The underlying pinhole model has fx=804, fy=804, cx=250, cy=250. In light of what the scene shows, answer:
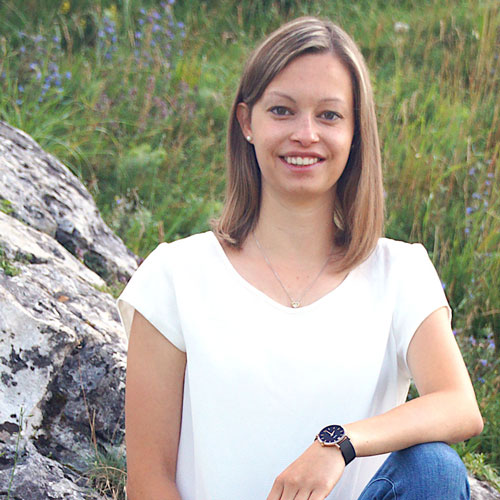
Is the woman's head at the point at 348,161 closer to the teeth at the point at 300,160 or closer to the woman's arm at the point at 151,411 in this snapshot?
the teeth at the point at 300,160

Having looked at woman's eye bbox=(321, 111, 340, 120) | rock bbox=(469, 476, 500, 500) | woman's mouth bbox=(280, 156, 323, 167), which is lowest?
rock bbox=(469, 476, 500, 500)

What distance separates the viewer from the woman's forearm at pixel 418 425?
Answer: 1889 millimetres

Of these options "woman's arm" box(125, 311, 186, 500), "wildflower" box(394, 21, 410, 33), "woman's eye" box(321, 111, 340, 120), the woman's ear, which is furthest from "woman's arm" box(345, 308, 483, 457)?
"wildflower" box(394, 21, 410, 33)

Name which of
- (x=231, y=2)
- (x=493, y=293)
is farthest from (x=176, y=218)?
(x=231, y=2)

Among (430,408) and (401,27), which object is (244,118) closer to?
(430,408)

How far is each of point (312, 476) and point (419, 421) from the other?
30 cm

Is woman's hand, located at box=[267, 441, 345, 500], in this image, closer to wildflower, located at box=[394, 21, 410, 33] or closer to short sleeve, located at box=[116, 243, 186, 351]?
short sleeve, located at box=[116, 243, 186, 351]

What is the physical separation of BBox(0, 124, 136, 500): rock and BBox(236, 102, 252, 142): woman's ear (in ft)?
2.49

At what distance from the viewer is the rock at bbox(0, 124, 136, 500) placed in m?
2.19

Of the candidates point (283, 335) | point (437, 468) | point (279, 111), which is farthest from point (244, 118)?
point (437, 468)

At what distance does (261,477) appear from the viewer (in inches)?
81.8

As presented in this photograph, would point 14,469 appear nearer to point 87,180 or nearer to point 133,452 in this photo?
point 133,452

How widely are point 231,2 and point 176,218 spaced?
2497 millimetres

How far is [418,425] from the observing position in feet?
6.29
